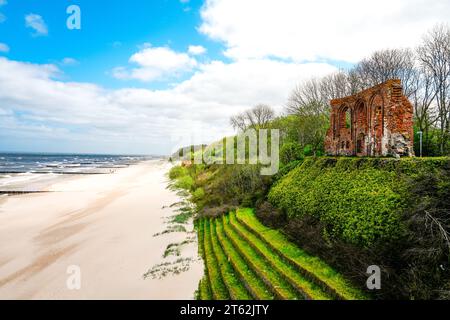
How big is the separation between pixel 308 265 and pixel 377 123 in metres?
10.5

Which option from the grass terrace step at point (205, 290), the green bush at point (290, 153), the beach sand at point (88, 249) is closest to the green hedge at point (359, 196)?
the grass terrace step at point (205, 290)

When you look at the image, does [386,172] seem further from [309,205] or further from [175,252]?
[175,252]

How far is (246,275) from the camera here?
1091 cm

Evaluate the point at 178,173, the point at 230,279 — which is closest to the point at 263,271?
the point at 230,279

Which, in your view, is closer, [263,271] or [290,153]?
[263,271]

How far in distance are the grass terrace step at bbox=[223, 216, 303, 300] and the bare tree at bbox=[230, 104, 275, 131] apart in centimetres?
3737

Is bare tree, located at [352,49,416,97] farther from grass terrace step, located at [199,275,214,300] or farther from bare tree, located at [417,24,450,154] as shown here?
grass terrace step, located at [199,275,214,300]

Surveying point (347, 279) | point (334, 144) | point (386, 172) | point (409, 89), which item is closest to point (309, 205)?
point (386, 172)

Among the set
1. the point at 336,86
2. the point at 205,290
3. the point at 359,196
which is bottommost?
the point at 205,290

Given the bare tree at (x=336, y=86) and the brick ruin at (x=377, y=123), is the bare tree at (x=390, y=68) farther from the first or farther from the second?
the brick ruin at (x=377, y=123)

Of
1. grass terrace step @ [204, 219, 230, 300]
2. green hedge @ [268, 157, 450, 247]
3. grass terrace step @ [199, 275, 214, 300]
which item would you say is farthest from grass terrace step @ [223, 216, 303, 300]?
green hedge @ [268, 157, 450, 247]

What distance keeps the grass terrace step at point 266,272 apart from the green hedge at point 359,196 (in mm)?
3054

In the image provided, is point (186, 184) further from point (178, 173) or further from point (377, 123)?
point (377, 123)
